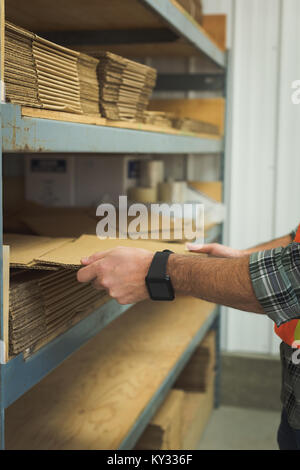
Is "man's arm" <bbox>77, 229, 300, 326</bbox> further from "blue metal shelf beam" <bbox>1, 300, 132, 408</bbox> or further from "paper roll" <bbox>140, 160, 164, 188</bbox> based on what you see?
"paper roll" <bbox>140, 160, 164, 188</bbox>

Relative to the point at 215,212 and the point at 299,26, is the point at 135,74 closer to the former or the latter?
the point at 215,212

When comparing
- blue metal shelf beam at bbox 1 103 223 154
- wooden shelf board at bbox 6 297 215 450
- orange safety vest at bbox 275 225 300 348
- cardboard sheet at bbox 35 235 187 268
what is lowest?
wooden shelf board at bbox 6 297 215 450

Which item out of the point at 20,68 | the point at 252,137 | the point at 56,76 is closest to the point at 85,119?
the point at 56,76

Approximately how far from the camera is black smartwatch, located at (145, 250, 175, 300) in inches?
53.5

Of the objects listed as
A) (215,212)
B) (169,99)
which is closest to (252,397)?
(215,212)

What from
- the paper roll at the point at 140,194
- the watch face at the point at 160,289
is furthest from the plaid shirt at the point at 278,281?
the paper roll at the point at 140,194

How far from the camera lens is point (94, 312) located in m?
1.63

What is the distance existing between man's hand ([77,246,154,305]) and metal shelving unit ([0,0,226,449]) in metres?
0.18

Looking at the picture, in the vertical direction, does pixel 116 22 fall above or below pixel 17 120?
above

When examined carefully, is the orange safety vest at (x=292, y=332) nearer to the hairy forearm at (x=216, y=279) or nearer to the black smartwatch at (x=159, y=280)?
the hairy forearm at (x=216, y=279)

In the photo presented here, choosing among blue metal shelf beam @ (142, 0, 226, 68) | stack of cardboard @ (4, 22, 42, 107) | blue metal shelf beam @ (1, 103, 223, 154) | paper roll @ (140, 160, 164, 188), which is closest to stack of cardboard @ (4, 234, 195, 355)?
blue metal shelf beam @ (1, 103, 223, 154)

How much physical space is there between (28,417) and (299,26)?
2831 millimetres

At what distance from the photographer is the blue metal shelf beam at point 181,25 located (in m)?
1.82

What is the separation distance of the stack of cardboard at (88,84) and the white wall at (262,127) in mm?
2282
